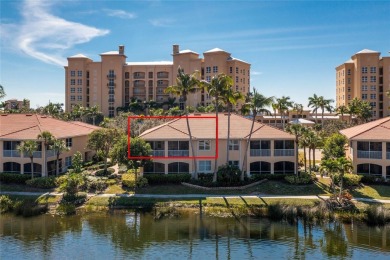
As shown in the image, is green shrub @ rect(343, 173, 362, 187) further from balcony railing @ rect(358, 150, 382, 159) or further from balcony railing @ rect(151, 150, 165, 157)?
balcony railing @ rect(151, 150, 165, 157)

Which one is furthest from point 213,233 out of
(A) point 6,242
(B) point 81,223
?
(A) point 6,242

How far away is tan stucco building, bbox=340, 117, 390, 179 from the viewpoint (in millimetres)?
42938

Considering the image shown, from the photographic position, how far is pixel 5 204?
36562 mm

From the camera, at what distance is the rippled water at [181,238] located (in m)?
26.3

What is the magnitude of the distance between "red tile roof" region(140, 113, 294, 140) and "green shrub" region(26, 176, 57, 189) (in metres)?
11.4

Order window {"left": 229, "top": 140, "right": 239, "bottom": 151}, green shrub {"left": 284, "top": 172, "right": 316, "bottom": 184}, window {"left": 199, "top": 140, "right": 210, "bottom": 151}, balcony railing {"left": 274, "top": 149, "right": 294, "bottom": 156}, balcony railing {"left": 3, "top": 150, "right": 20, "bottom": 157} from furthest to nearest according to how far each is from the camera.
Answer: window {"left": 229, "top": 140, "right": 239, "bottom": 151}
window {"left": 199, "top": 140, "right": 210, "bottom": 151}
balcony railing {"left": 274, "top": 149, "right": 294, "bottom": 156}
balcony railing {"left": 3, "top": 150, "right": 20, "bottom": 157}
green shrub {"left": 284, "top": 172, "right": 316, "bottom": 184}

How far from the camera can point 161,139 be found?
1753 inches

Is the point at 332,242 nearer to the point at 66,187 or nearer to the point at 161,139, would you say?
the point at 161,139

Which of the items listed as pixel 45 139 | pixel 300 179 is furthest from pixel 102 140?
pixel 300 179

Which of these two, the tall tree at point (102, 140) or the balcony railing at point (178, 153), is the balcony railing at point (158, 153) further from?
the tall tree at point (102, 140)

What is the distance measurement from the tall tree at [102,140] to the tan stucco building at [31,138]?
394 cm

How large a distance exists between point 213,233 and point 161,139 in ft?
55.2

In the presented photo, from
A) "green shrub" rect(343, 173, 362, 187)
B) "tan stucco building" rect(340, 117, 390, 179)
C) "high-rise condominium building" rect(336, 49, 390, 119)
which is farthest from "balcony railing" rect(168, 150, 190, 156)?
"high-rise condominium building" rect(336, 49, 390, 119)

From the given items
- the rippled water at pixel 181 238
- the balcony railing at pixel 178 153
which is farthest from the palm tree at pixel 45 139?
the balcony railing at pixel 178 153
